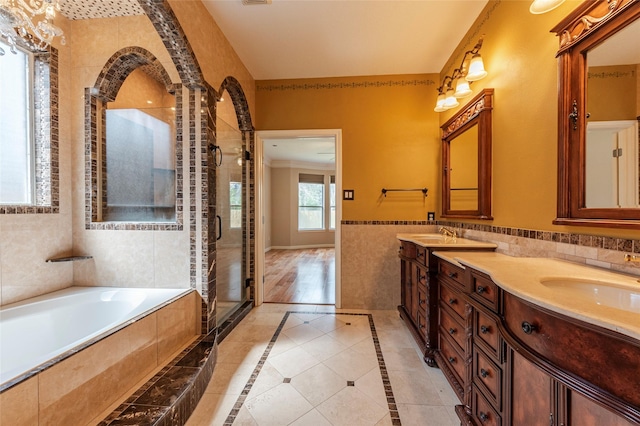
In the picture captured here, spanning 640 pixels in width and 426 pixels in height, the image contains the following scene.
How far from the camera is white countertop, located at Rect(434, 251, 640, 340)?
58 cm

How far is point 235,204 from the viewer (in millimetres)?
2605

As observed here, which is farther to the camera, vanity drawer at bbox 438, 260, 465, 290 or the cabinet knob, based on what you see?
vanity drawer at bbox 438, 260, 465, 290

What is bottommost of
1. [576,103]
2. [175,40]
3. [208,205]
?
[208,205]

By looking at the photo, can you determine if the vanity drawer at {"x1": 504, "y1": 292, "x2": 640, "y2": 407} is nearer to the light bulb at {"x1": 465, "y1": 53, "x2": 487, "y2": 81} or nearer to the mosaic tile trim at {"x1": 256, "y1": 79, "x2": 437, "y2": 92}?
the light bulb at {"x1": 465, "y1": 53, "x2": 487, "y2": 81}

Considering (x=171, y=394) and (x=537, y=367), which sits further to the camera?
(x=171, y=394)

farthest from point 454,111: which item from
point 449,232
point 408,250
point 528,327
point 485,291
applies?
point 528,327

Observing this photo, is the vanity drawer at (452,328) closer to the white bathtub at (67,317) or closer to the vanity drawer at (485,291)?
the vanity drawer at (485,291)

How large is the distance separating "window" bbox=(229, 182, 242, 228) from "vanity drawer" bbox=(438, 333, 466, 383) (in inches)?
84.1

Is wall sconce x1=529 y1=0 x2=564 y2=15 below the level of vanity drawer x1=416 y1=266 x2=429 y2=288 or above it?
above

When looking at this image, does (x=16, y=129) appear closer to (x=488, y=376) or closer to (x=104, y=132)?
(x=104, y=132)

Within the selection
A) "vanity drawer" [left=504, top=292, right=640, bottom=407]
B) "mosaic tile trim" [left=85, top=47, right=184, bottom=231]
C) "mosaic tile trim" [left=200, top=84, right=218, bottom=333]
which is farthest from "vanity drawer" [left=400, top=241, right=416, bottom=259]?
"mosaic tile trim" [left=85, top=47, right=184, bottom=231]

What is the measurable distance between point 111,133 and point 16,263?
1.18 meters

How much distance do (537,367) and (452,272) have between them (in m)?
0.76

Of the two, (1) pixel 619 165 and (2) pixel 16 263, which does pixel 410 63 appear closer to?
(1) pixel 619 165
